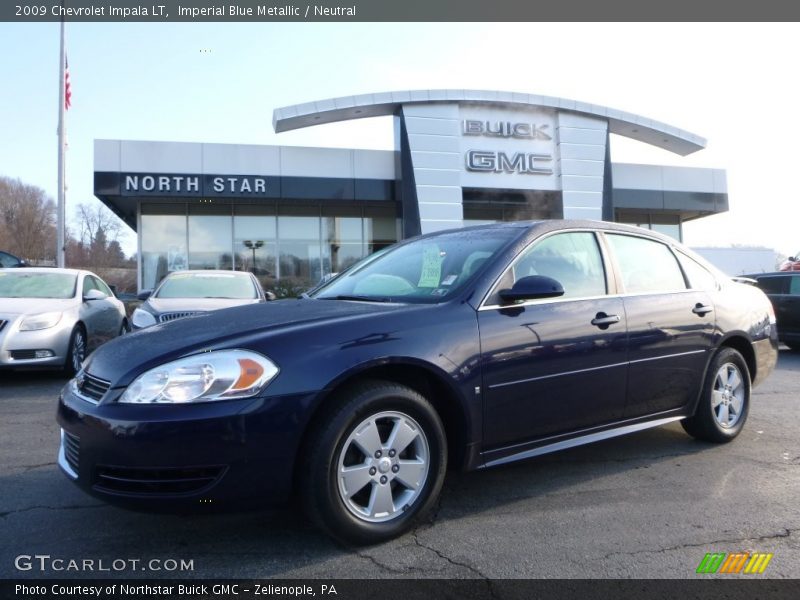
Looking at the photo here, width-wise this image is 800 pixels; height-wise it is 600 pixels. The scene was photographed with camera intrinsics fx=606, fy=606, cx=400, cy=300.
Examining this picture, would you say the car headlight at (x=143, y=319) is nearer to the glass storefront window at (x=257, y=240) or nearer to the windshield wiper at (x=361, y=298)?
the windshield wiper at (x=361, y=298)

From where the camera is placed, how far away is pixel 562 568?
2.56 metres

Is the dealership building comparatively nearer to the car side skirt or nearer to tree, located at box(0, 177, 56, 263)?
the car side skirt

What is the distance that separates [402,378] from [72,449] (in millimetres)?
1546

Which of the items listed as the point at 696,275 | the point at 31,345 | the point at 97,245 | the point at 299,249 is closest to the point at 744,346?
the point at 696,275

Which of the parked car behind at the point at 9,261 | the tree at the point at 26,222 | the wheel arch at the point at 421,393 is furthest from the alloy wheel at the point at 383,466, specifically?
the tree at the point at 26,222

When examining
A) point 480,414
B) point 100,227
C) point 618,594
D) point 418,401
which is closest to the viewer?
point 618,594

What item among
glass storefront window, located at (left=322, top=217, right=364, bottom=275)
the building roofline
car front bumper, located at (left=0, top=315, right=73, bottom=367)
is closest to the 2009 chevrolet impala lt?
car front bumper, located at (left=0, top=315, right=73, bottom=367)

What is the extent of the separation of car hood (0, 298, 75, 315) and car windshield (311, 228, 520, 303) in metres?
4.69

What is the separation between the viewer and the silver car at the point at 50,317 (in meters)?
6.77

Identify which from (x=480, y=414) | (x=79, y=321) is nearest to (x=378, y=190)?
(x=79, y=321)

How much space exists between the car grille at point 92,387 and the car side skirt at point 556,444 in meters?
1.83

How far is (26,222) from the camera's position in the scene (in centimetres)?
5659

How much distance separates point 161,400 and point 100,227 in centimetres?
5562

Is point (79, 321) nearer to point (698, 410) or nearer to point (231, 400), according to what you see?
point (231, 400)
